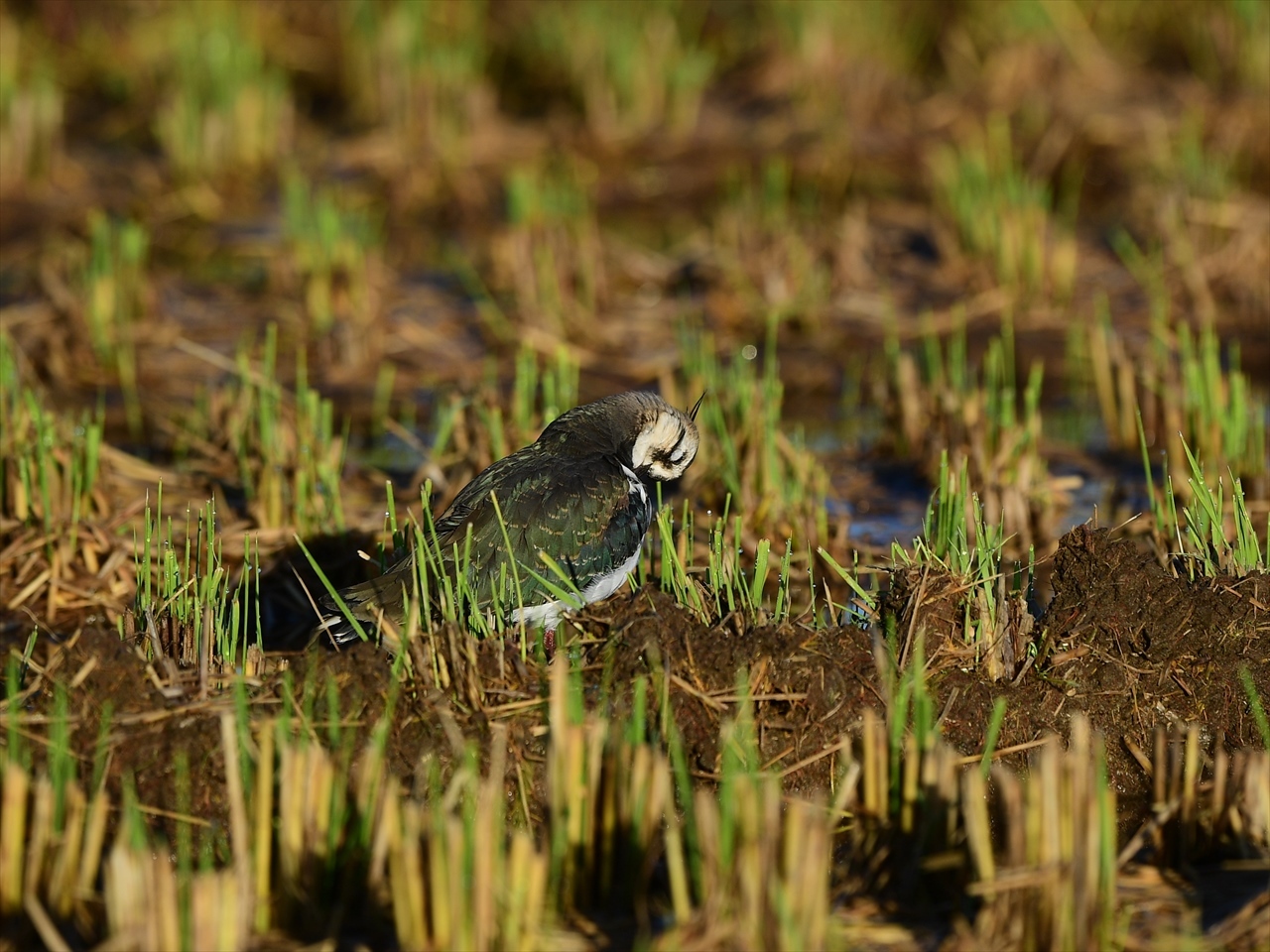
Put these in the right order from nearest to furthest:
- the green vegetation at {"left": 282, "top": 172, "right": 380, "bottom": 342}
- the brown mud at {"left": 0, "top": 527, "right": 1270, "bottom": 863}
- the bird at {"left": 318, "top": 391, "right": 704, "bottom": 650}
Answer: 1. the brown mud at {"left": 0, "top": 527, "right": 1270, "bottom": 863}
2. the bird at {"left": 318, "top": 391, "right": 704, "bottom": 650}
3. the green vegetation at {"left": 282, "top": 172, "right": 380, "bottom": 342}

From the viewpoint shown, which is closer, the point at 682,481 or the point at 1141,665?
the point at 1141,665

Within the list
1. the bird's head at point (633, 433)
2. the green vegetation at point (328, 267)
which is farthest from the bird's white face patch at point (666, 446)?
the green vegetation at point (328, 267)

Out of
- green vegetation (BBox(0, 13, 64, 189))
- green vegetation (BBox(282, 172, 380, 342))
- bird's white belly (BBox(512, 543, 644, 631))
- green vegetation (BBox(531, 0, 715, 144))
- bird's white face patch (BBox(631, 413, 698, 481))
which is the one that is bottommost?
bird's white belly (BBox(512, 543, 644, 631))

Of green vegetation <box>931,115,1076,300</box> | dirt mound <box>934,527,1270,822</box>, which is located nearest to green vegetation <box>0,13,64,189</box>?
green vegetation <box>931,115,1076,300</box>

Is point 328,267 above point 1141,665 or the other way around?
above

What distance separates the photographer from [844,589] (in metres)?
6.27

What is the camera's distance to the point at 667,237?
1077 centimetres

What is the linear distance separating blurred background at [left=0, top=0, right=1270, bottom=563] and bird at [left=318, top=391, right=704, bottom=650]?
841 millimetres

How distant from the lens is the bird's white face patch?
19.2 ft

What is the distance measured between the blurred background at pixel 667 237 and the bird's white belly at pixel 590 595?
1.07m

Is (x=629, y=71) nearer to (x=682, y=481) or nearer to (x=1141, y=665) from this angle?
(x=682, y=481)

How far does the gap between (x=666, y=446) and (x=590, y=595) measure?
2.19 feet

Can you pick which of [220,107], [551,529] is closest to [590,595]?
[551,529]

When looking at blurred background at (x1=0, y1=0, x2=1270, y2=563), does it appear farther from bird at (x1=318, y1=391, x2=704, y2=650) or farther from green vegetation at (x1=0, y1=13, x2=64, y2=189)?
bird at (x1=318, y1=391, x2=704, y2=650)
